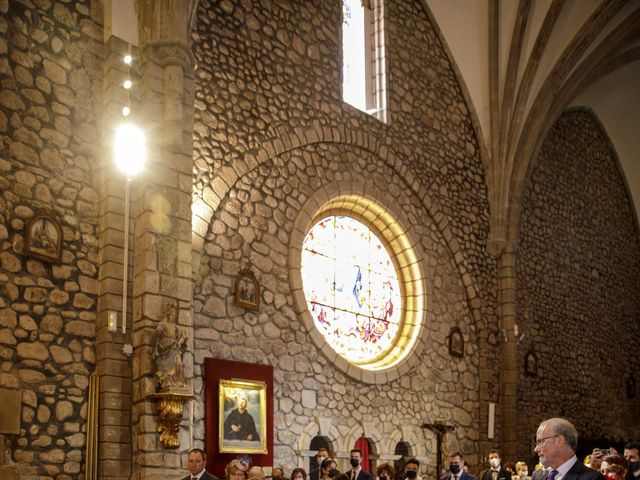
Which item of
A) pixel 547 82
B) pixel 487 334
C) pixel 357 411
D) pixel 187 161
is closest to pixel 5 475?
pixel 187 161

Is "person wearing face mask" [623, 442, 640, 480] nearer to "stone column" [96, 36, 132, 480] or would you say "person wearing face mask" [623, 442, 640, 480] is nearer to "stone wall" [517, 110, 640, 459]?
"stone column" [96, 36, 132, 480]

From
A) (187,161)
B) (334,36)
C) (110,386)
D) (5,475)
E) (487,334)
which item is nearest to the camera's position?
(5,475)

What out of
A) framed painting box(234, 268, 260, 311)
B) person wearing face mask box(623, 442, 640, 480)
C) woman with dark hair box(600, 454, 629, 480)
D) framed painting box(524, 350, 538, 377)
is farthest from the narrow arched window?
woman with dark hair box(600, 454, 629, 480)

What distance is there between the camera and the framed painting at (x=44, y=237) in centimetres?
750

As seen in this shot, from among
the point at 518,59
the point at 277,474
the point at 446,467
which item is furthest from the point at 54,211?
the point at 518,59

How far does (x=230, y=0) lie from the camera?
10242 millimetres

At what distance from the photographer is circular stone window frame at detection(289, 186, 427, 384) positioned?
10.4m

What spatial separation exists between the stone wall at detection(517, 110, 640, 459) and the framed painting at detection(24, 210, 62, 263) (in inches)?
358

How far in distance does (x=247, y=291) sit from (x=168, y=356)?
6.35ft

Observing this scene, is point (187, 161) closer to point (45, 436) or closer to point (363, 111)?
point (45, 436)

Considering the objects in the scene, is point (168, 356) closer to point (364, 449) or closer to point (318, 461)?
point (318, 461)

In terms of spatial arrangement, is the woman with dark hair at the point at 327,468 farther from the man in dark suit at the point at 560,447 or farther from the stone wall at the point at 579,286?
the stone wall at the point at 579,286

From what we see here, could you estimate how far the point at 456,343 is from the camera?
41.9 ft

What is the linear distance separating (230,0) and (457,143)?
5133 mm
